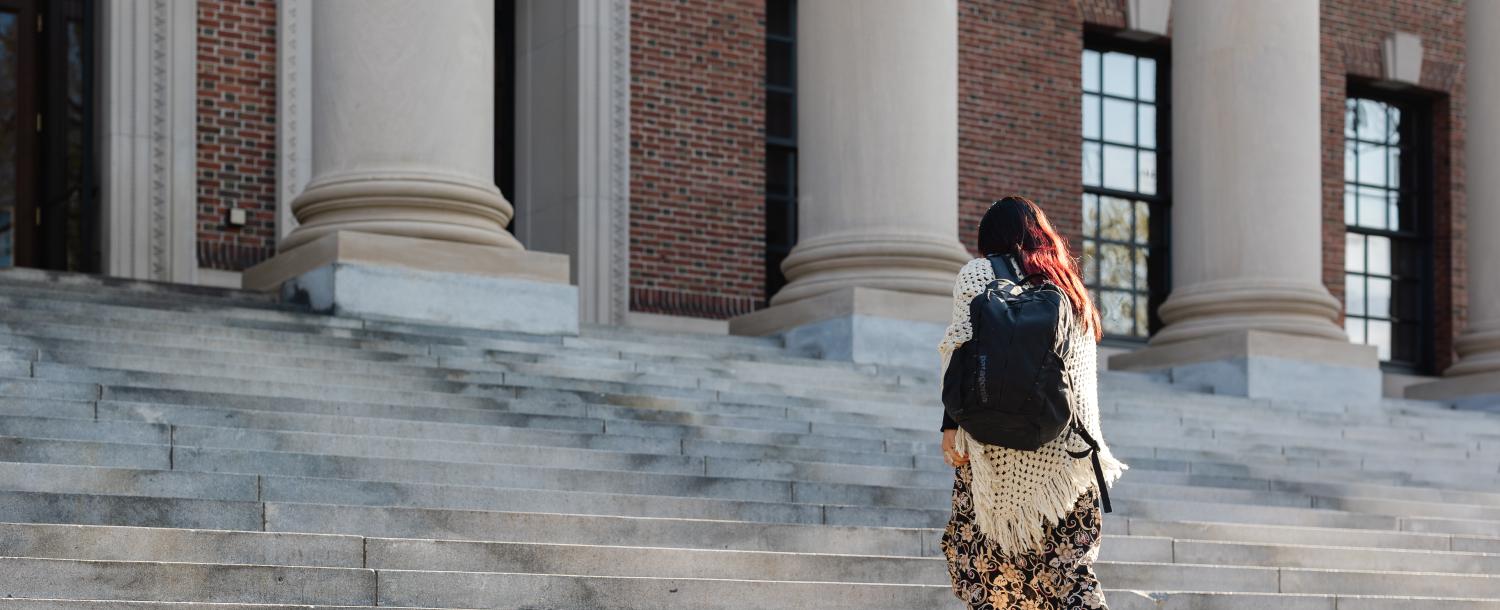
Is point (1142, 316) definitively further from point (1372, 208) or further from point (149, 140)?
point (149, 140)

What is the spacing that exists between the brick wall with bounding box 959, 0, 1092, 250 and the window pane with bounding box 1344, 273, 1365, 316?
3.86 m

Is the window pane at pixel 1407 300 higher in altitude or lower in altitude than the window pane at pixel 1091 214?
lower

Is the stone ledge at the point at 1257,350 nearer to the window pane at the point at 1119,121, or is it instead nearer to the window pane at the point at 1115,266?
the window pane at the point at 1115,266

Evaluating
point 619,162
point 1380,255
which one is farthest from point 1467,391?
point 619,162

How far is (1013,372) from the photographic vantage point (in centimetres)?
517

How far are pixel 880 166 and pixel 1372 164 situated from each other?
1096 cm

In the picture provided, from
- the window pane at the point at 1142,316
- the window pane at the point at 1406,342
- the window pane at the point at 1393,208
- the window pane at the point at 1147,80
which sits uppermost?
the window pane at the point at 1147,80

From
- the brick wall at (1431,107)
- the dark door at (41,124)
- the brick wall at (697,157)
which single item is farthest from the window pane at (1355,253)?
the dark door at (41,124)

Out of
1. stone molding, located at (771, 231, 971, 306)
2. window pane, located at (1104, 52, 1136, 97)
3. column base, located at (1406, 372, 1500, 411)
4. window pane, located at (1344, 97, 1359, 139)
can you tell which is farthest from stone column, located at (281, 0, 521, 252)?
window pane, located at (1344, 97, 1359, 139)

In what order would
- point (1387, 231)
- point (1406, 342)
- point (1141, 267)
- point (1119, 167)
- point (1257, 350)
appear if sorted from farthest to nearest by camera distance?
1. point (1406, 342)
2. point (1387, 231)
3. point (1141, 267)
4. point (1119, 167)
5. point (1257, 350)

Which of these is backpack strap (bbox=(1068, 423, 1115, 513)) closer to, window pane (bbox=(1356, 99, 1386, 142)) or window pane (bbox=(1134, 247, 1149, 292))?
window pane (bbox=(1134, 247, 1149, 292))

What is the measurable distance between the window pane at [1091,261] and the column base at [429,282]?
10.3 meters

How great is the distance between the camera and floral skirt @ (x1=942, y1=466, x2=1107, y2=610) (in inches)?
212

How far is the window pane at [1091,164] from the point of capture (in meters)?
22.1
